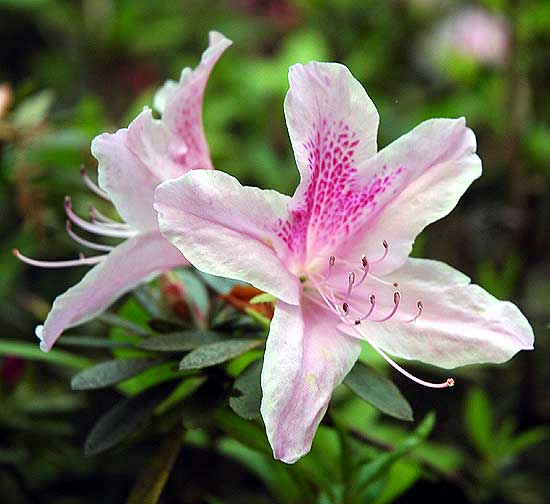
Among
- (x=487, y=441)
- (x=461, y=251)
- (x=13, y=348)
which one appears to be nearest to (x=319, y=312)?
(x=13, y=348)

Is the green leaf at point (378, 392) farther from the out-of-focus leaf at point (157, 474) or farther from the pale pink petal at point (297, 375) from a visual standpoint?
the out-of-focus leaf at point (157, 474)

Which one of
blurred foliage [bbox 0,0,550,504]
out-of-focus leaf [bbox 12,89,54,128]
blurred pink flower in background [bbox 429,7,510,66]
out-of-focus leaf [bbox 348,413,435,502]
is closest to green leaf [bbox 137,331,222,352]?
blurred foliage [bbox 0,0,550,504]

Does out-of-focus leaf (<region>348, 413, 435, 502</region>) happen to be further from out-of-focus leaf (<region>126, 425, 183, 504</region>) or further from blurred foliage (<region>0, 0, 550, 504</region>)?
out-of-focus leaf (<region>126, 425, 183, 504</region>)

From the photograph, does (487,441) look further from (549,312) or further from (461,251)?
(461,251)

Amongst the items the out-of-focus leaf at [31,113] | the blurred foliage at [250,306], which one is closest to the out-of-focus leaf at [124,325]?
the blurred foliage at [250,306]

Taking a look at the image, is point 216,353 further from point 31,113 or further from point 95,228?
point 31,113

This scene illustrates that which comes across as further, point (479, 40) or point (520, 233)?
point (479, 40)
